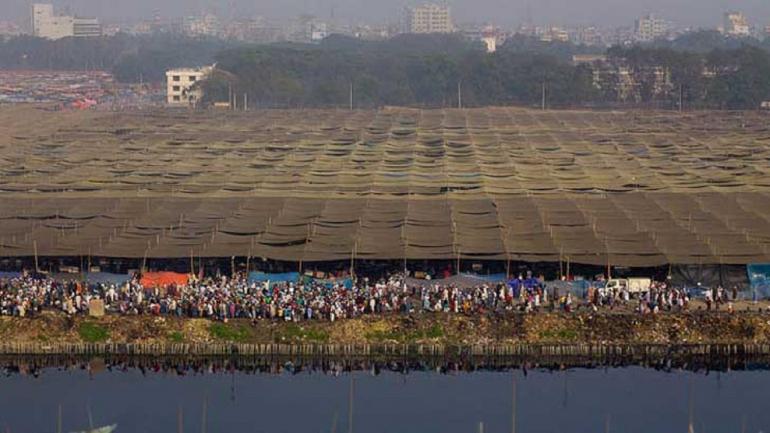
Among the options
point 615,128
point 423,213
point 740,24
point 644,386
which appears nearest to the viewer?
point 644,386

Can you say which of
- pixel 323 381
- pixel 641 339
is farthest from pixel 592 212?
pixel 323 381

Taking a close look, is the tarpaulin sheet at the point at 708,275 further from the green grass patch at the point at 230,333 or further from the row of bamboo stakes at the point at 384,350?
the green grass patch at the point at 230,333

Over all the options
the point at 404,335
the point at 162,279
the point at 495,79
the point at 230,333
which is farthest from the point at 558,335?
the point at 495,79

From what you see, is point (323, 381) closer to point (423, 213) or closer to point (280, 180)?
point (423, 213)

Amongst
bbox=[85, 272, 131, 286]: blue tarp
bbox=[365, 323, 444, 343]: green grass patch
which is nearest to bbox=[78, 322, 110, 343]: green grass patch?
bbox=[85, 272, 131, 286]: blue tarp

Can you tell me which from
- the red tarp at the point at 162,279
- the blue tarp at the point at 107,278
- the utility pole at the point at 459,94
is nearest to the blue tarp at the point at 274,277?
the red tarp at the point at 162,279

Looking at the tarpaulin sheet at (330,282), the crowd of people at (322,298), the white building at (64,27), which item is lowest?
the crowd of people at (322,298)

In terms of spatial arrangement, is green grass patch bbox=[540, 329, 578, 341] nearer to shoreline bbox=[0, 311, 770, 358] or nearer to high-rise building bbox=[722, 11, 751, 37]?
shoreline bbox=[0, 311, 770, 358]
